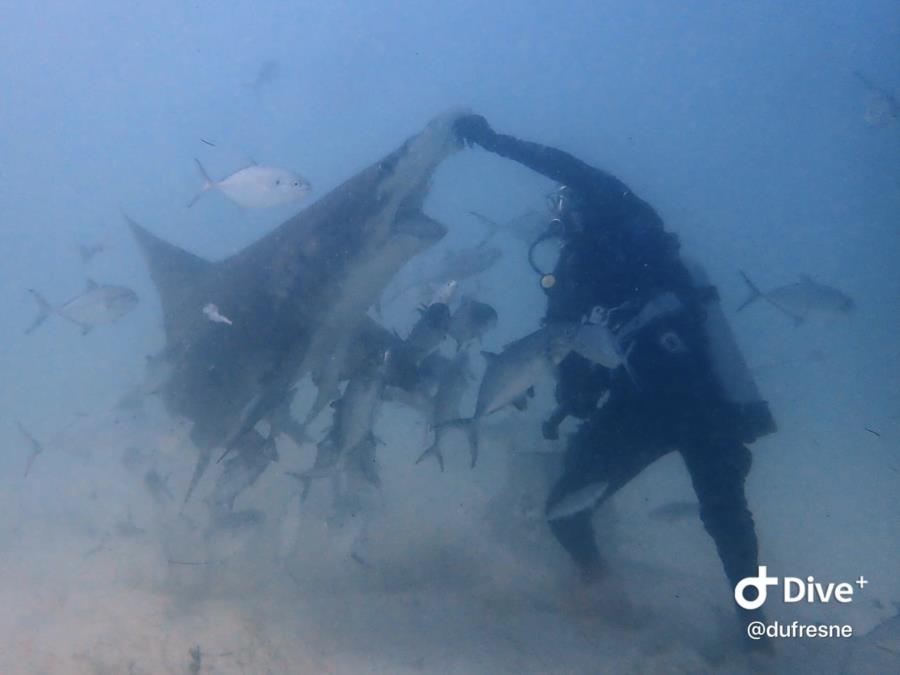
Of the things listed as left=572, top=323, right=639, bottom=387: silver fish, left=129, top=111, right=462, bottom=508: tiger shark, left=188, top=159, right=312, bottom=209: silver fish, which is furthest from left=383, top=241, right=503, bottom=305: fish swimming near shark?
left=572, top=323, right=639, bottom=387: silver fish

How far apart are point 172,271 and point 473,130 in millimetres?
3807

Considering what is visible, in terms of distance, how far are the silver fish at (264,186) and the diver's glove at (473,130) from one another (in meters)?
2.63

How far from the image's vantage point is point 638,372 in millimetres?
5410

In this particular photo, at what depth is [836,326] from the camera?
34.7 metres

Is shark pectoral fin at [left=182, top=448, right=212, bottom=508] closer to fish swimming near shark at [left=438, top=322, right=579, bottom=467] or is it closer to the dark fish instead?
the dark fish

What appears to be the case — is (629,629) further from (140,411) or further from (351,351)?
(140,411)

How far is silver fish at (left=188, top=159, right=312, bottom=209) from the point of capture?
770cm

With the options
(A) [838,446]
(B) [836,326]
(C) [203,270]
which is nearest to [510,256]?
(B) [836,326]

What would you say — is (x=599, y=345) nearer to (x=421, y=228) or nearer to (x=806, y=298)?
(x=421, y=228)

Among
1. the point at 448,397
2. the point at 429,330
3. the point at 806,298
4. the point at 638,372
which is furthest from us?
the point at 806,298

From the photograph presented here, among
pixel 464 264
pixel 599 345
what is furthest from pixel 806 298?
pixel 599 345

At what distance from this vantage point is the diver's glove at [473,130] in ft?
18.9

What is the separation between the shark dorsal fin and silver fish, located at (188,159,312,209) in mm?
1456

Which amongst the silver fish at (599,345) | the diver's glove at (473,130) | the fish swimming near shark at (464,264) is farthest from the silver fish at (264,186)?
the silver fish at (599,345)
